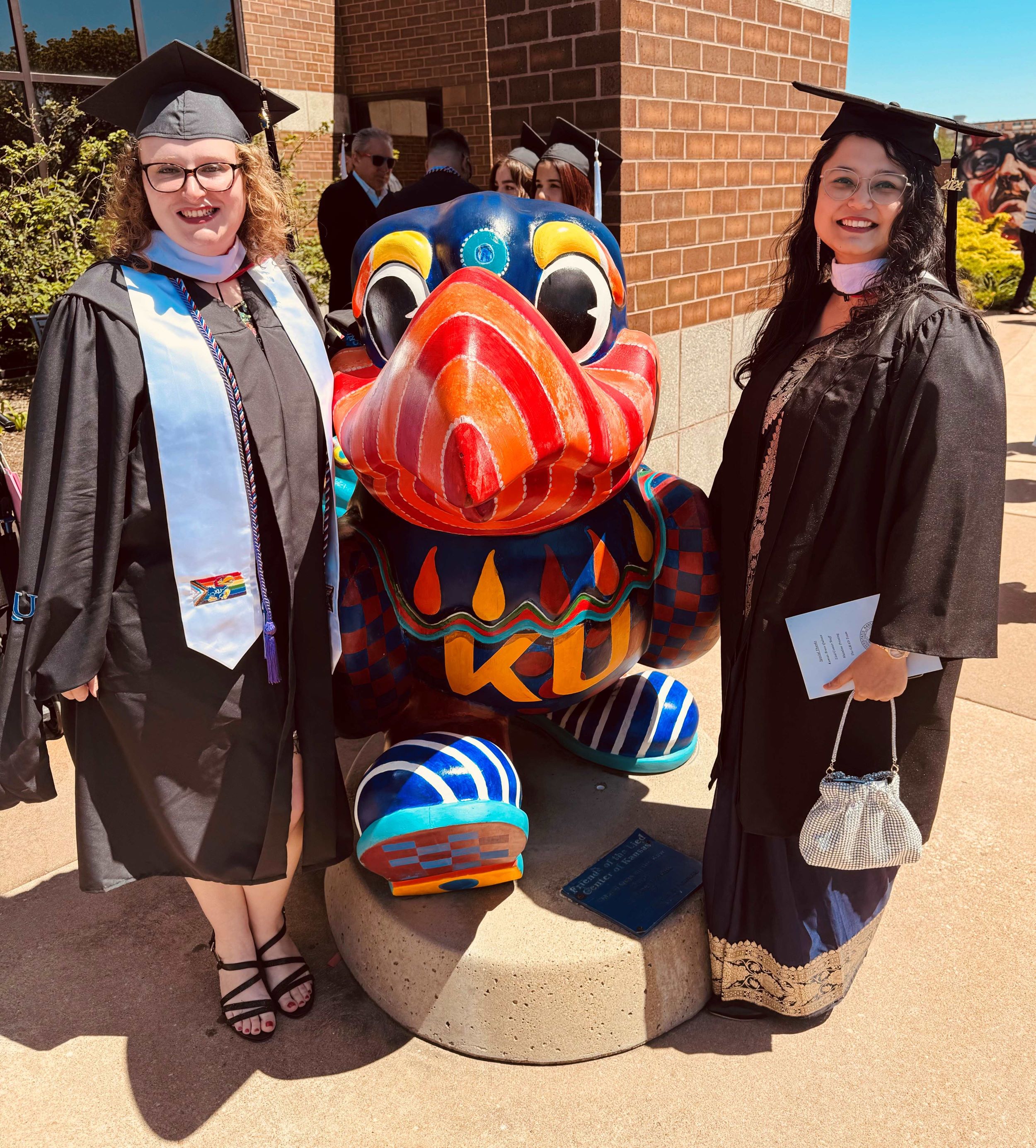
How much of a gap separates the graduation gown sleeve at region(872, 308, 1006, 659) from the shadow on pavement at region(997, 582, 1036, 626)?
2.91 metres

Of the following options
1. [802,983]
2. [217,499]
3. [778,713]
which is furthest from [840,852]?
[217,499]

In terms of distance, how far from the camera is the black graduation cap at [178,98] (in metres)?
1.86

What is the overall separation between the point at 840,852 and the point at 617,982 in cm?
60

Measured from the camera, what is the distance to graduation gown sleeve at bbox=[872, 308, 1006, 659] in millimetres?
1705

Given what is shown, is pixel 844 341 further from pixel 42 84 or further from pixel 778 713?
pixel 42 84

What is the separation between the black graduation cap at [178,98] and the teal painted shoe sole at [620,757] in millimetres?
1608

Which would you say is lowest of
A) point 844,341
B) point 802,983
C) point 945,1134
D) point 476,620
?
point 945,1134

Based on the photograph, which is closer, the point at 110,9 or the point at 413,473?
the point at 413,473

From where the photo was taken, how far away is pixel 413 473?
1.68 m

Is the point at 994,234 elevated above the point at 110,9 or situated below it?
below

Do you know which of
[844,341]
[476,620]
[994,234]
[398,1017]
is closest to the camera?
[844,341]

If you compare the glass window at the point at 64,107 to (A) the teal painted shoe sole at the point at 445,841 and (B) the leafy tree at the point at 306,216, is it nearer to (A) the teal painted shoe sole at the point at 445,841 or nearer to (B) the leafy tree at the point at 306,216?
(B) the leafy tree at the point at 306,216

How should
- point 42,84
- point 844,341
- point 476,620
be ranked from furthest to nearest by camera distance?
point 42,84 < point 476,620 < point 844,341

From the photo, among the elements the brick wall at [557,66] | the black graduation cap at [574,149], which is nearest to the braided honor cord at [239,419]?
the black graduation cap at [574,149]
